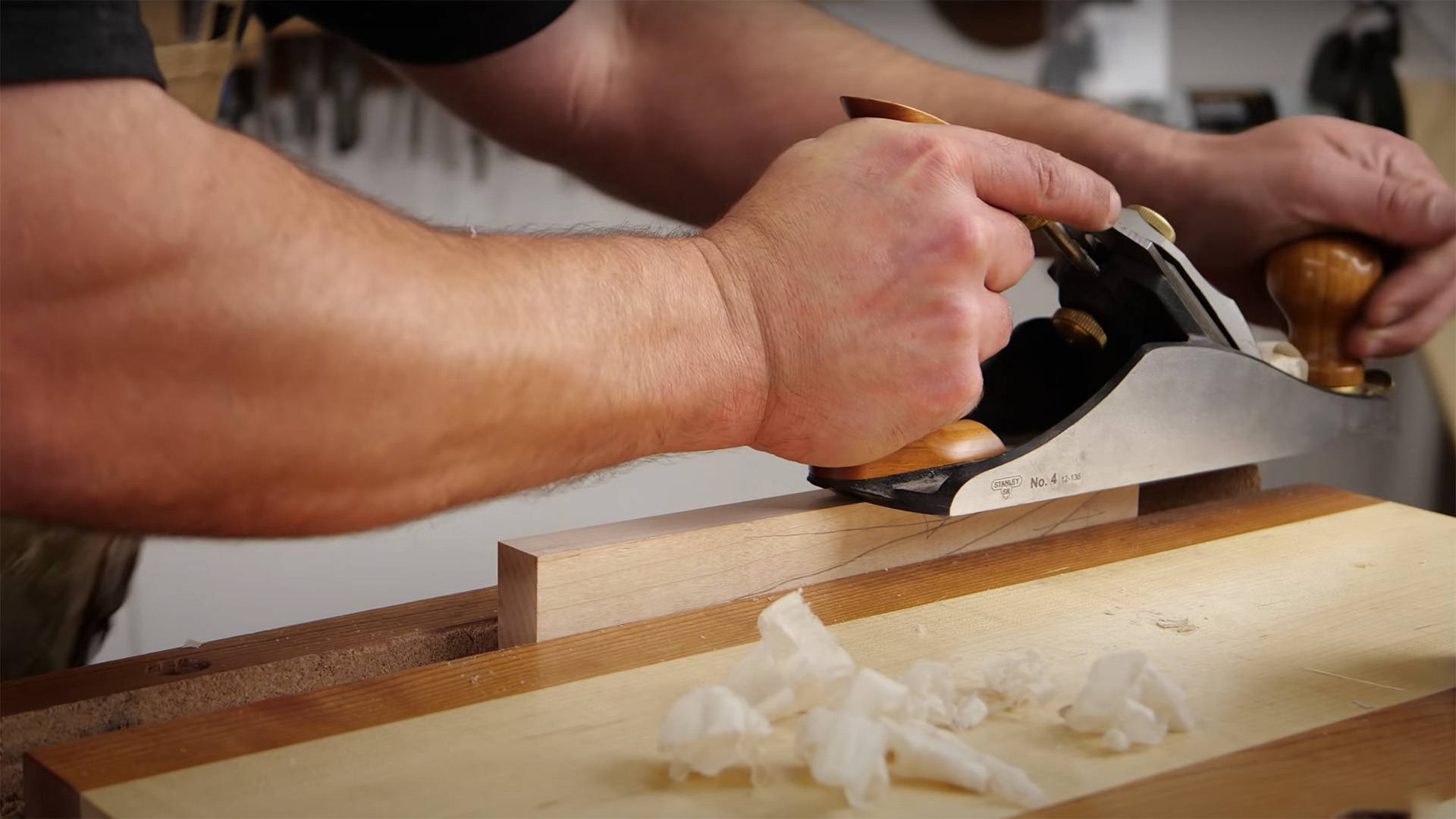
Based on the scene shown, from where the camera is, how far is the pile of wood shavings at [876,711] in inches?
20.8

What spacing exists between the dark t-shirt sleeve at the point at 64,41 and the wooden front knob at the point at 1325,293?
101 centimetres

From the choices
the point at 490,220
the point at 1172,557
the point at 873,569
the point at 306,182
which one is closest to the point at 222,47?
the point at 306,182

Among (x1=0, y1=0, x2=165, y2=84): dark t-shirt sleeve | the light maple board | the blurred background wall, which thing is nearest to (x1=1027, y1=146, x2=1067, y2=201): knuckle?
the light maple board

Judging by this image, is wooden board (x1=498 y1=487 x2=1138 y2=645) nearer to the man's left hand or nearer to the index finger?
the index finger

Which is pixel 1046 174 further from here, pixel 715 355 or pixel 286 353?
pixel 286 353

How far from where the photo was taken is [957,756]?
53cm

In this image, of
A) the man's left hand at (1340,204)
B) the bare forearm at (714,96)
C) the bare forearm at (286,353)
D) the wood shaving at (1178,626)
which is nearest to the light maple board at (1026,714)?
the wood shaving at (1178,626)

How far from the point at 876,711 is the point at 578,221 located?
2.15m

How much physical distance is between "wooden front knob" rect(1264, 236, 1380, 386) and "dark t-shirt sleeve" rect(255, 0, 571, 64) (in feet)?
2.44

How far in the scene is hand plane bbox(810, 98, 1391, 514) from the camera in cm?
83

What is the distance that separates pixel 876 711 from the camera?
22.1 inches

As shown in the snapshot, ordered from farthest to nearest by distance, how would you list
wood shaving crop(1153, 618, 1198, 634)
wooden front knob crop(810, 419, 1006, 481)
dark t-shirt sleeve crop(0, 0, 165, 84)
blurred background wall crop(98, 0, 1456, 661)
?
blurred background wall crop(98, 0, 1456, 661), wooden front knob crop(810, 419, 1006, 481), wood shaving crop(1153, 618, 1198, 634), dark t-shirt sleeve crop(0, 0, 165, 84)

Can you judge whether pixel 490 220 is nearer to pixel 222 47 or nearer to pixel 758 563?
pixel 222 47

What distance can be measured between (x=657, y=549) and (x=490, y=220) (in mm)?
1868
